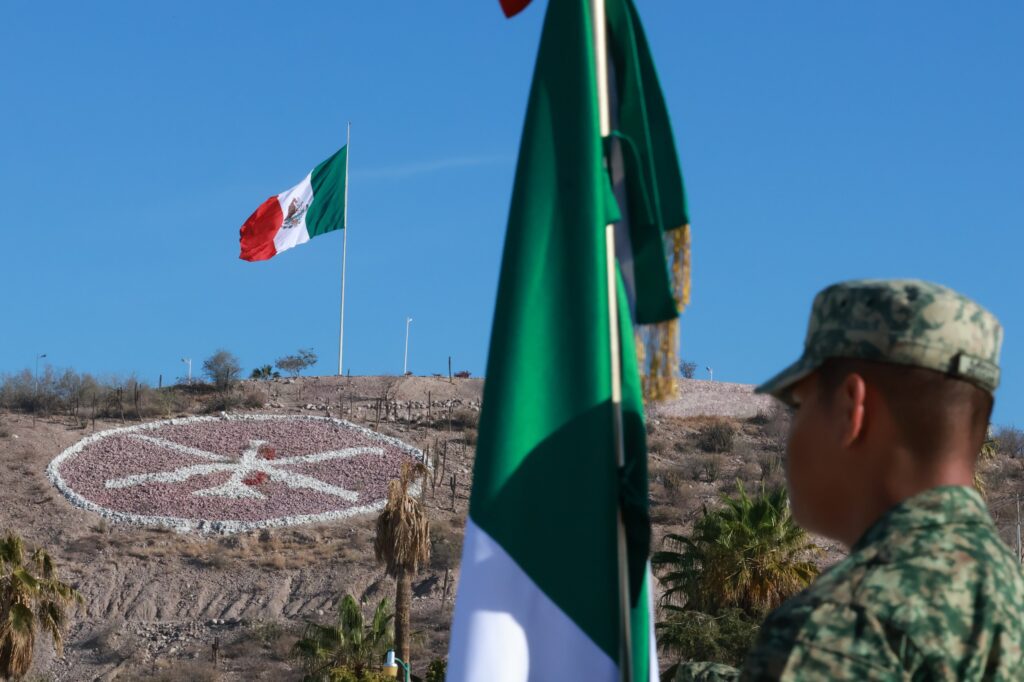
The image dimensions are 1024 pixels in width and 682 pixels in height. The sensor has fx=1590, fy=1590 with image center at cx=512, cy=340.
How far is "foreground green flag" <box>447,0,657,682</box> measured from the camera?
4023 mm

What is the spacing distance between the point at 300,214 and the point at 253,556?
13697 mm

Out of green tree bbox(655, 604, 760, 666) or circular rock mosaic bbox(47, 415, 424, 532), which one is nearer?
green tree bbox(655, 604, 760, 666)

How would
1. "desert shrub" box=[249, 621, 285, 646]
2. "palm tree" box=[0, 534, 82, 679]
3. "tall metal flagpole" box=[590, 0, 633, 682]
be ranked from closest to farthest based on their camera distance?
1. "tall metal flagpole" box=[590, 0, 633, 682]
2. "palm tree" box=[0, 534, 82, 679]
3. "desert shrub" box=[249, 621, 285, 646]

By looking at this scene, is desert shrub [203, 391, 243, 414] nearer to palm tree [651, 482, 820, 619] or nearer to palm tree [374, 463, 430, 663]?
palm tree [374, 463, 430, 663]

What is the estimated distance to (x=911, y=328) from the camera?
2.64 meters

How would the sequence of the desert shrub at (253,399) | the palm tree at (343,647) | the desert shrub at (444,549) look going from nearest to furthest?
the palm tree at (343,647), the desert shrub at (444,549), the desert shrub at (253,399)

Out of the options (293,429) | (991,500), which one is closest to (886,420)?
(991,500)

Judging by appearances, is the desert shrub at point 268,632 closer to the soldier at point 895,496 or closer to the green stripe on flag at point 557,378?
the green stripe on flag at point 557,378

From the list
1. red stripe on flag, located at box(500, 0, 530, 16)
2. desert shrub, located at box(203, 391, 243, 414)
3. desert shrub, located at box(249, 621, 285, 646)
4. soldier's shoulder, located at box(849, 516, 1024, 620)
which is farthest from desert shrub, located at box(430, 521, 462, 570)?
soldier's shoulder, located at box(849, 516, 1024, 620)

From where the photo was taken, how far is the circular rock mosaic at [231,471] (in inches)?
2376

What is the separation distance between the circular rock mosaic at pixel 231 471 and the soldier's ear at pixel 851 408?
5698 centimetres

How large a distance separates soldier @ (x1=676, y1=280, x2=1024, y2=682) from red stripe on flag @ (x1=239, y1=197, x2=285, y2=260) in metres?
43.7

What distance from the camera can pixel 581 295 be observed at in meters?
4.31

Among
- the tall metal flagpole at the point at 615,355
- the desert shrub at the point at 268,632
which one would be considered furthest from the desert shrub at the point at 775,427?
the tall metal flagpole at the point at 615,355
